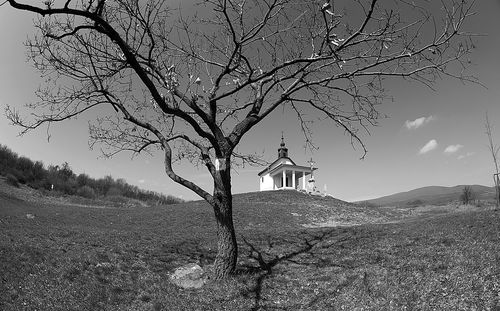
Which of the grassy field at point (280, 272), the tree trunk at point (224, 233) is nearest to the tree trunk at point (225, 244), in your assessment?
the tree trunk at point (224, 233)

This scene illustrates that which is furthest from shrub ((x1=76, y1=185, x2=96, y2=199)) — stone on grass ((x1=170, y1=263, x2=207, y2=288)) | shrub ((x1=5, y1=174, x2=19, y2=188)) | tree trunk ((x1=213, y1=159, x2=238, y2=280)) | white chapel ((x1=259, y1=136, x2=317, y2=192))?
tree trunk ((x1=213, y1=159, x2=238, y2=280))

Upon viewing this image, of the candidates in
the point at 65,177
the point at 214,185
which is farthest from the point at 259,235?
the point at 65,177

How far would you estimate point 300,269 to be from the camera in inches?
358

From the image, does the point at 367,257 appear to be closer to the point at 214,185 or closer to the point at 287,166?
the point at 214,185

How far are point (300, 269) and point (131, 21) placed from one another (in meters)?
7.49

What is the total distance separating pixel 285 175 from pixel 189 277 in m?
48.7

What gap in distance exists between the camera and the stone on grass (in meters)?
8.23

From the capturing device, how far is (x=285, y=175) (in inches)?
2228

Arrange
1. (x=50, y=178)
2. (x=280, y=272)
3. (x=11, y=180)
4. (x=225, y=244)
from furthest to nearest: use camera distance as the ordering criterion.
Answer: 1. (x=50, y=178)
2. (x=11, y=180)
3. (x=280, y=272)
4. (x=225, y=244)

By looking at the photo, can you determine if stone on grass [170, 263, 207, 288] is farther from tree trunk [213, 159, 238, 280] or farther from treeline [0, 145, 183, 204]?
treeline [0, 145, 183, 204]

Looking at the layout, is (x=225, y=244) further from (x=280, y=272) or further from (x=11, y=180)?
(x=11, y=180)

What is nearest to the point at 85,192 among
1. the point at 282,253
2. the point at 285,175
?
the point at 285,175

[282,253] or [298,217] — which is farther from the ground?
[298,217]

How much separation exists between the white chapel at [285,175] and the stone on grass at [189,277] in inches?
1706
